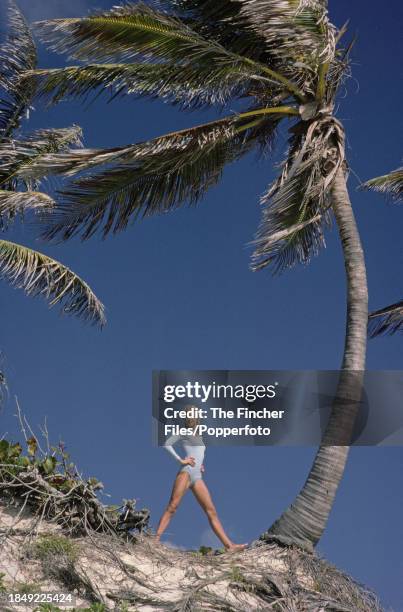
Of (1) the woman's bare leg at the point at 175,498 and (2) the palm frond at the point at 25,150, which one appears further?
(2) the palm frond at the point at 25,150

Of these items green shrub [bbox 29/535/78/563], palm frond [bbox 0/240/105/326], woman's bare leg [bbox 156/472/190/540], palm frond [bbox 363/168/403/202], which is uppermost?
palm frond [bbox 363/168/403/202]

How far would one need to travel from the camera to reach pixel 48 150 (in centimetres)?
1455

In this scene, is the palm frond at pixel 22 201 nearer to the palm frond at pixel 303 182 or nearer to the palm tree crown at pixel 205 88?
the palm tree crown at pixel 205 88

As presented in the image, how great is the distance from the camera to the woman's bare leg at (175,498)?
1064 centimetres

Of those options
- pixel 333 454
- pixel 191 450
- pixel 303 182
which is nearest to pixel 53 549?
pixel 191 450

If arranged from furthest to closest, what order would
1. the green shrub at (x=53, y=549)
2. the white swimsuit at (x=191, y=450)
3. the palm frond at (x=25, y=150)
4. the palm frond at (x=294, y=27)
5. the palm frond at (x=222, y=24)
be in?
the palm frond at (x=25, y=150) < the palm frond at (x=222, y=24) < the palm frond at (x=294, y=27) < the white swimsuit at (x=191, y=450) < the green shrub at (x=53, y=549)

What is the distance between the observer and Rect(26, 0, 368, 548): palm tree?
1197 centimetres

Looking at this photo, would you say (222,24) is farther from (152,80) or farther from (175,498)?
(175,498)

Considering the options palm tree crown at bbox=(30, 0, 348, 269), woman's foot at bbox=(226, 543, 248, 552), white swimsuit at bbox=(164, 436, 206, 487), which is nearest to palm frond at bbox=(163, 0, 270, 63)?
palm tree crown at bbox=(30, 0, 348, 269)

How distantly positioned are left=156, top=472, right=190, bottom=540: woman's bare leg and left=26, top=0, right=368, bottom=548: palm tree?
101 inches

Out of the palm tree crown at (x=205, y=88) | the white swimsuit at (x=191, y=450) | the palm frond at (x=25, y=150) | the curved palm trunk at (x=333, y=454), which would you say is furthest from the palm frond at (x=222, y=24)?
the white swimsuit at (x=191, y=450)

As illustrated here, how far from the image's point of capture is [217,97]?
41.8 feet

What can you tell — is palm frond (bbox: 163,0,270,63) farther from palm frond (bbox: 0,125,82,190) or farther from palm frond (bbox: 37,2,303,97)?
palm frond (bbox: 0,125,82,190)

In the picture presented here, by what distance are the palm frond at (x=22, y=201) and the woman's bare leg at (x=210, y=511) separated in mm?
4719
